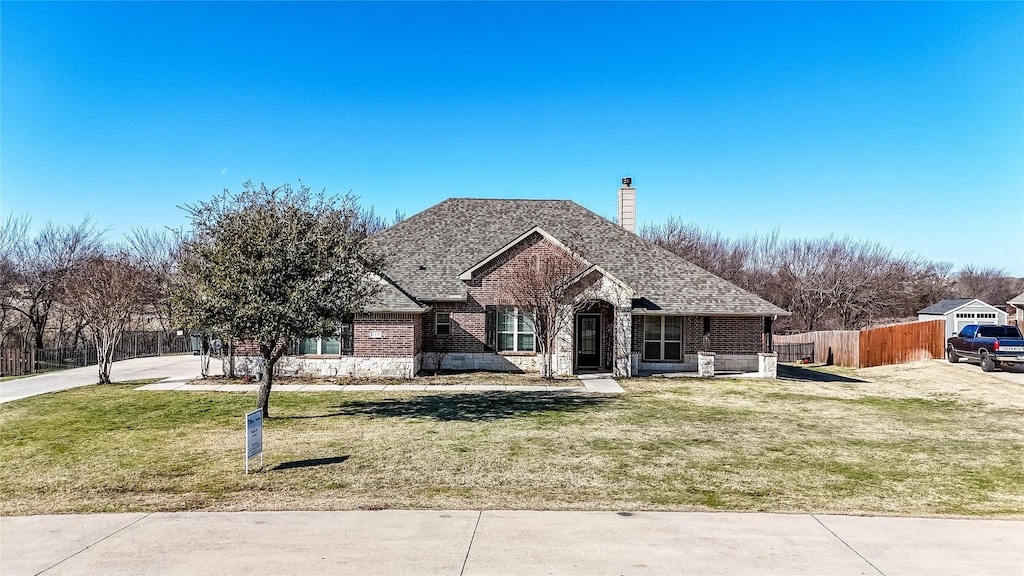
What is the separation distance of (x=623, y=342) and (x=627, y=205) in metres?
9.69

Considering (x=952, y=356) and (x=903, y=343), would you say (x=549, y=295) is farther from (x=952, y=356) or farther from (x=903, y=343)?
(x=952, y=356)

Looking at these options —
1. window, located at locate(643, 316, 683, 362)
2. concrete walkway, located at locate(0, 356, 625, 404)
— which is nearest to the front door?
window, located at locate(643, 316, 683, 362)

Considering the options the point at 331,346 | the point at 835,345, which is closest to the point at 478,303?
the point at 331,346

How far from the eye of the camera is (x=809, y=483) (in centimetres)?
848

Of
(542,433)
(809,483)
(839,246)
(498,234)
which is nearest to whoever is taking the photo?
(809,483)

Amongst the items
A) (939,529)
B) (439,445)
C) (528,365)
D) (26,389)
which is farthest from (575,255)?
(26,389)

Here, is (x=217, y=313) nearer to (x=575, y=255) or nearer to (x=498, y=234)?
(x=575, y=255)

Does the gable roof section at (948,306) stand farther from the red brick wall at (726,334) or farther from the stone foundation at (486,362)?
the stone foundation at (486,362)

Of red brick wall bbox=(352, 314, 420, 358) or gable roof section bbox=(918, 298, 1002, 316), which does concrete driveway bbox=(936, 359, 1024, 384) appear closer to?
gable roof section bbox=(918, 298, 1002, 316)

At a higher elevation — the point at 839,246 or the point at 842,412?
the point at 839,246

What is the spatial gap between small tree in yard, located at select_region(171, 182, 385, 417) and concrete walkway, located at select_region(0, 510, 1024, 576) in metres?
5.42

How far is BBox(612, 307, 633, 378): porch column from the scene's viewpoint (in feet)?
69.7

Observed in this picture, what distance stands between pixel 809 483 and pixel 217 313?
11308 mm

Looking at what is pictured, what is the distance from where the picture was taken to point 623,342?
70.0ft
